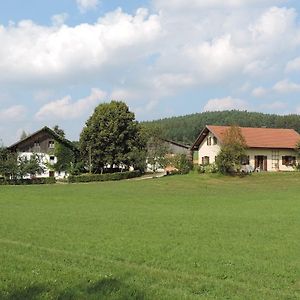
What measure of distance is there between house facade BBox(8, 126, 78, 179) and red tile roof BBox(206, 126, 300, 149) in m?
25.1

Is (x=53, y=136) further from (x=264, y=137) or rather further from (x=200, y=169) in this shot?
(x=264, y=137)

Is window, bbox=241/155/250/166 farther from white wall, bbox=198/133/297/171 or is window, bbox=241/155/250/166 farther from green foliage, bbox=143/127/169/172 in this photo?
green foliage, bbox=143/127/169/172

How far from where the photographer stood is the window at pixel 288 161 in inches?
2603

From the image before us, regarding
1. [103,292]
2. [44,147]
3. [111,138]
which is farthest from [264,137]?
[103,292]

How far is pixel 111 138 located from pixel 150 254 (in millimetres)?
59883

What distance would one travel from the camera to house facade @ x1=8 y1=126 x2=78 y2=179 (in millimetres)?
73312

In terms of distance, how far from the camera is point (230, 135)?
195 feet

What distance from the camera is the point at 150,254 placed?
13.1 meters

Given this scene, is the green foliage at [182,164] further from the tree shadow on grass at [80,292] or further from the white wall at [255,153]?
the tree shadow on grass at [80,292]

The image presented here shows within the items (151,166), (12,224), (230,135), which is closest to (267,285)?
(12,224)

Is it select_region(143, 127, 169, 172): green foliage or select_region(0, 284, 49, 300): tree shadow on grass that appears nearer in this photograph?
select_region(0, 284, 49, 300): tree shadow on grass

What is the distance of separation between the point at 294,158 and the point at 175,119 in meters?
104

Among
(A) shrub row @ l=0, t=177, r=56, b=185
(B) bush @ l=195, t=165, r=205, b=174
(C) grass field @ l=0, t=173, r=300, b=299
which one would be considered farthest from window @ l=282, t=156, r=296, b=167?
(C) grass field @ l=0, t=173, r=300, b=299

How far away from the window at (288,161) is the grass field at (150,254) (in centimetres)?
4118
